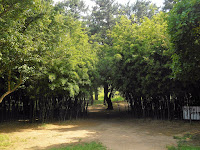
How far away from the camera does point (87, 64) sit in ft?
39.0

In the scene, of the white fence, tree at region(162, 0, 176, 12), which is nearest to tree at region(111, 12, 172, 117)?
the white fence

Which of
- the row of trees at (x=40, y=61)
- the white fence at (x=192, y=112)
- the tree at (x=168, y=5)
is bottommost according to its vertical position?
the white fence at (x=192, y=112)

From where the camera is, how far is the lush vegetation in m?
→ 5.66

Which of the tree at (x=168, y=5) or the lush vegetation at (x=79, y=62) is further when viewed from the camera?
the tree at (x=168, y=5)

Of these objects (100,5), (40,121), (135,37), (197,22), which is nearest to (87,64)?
(135,37)

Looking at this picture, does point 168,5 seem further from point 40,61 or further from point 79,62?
point 40,61

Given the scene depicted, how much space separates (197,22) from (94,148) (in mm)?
4732

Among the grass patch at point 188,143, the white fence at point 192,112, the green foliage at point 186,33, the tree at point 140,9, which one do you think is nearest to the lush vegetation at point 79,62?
the green foliage at point 186,33

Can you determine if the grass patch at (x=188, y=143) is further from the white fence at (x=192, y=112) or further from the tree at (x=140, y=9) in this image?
the tree at (x=140, y=9)

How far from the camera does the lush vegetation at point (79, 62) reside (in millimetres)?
5660

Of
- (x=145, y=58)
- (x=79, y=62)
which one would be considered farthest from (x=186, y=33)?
(x=79, y=62)

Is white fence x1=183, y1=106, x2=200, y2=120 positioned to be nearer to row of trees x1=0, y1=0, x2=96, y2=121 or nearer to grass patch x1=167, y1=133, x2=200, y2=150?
grass patch x1=167, y1=133, x2=200, y2=150

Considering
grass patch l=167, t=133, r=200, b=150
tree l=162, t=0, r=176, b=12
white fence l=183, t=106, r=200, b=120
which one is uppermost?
tree l=162, t=0, r=176, b=12

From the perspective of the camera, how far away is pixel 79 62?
34.2ft
